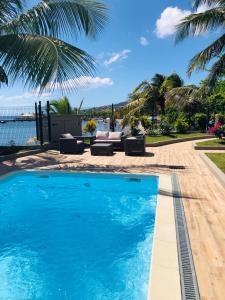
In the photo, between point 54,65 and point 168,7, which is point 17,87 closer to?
point 54,65

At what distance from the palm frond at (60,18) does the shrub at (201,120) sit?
12665mm

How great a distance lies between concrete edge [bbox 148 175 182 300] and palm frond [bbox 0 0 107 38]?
5843mm

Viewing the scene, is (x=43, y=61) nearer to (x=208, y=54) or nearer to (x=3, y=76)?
(x=3, y=76)

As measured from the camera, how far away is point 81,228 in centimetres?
512

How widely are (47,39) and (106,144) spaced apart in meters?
5.08

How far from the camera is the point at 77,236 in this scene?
482 centimetres

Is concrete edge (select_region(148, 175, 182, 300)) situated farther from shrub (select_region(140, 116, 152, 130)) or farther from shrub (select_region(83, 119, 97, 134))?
shrub (select_region(140, 116, 152, 130))

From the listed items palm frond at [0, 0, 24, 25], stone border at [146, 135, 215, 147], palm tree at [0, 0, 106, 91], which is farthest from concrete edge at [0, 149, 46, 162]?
stone border at [146, 135, 215, 147]

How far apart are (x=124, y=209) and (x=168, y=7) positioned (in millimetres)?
9286

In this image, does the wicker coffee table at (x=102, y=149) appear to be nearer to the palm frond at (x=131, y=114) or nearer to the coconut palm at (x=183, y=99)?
the palm frond at (x=131, y=114)

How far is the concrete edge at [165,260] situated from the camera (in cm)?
273

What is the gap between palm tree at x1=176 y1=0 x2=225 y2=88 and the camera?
30.7ft

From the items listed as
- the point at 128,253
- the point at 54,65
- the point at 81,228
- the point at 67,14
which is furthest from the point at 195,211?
the point at 67,14

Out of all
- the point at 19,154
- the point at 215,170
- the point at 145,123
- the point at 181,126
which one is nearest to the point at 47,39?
the point at 19,154
